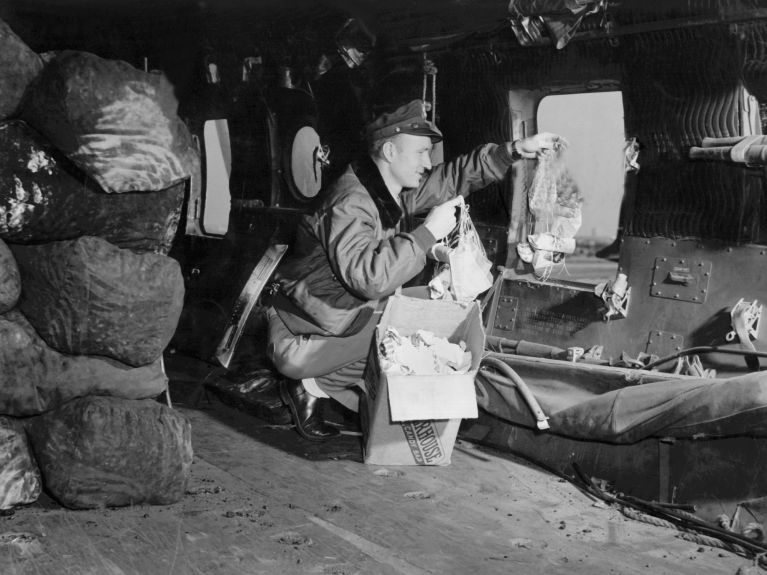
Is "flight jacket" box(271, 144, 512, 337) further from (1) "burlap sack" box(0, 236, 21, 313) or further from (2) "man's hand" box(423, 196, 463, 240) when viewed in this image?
(1) "burlap sack" box(0, 236, 21, 313)

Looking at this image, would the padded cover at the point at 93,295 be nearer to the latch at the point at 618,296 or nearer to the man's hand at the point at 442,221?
the man's hand at the point at 442,221

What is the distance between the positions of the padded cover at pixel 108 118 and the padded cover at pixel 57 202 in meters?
0.07

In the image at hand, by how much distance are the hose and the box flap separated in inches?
11.1

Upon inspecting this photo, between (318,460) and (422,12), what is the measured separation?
8.11 feet

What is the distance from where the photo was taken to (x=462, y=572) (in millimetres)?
2928

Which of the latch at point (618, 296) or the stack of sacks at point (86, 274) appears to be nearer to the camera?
the stack of sacks at point (86, 274)

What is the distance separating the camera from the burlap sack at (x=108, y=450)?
305cm

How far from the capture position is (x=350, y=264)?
4098mm

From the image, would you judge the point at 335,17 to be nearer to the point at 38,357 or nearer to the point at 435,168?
the point at 435,168

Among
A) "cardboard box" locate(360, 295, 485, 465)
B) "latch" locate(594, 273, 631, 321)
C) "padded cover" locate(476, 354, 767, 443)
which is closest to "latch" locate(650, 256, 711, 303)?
"latch" locate(594, 273, 631, 321)

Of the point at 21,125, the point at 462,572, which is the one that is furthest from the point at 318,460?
the point at 21,125

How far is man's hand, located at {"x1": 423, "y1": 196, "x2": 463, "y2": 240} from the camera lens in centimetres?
420

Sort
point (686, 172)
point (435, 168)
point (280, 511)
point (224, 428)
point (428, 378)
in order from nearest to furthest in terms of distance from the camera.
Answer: point (280, 511) → point (428, 378) → point (686, 172) → point (224, 428) → point (435, 168)

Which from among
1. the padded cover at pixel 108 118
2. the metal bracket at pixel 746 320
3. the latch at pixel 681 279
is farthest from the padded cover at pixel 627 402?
the padded cover at pixel 108 118
